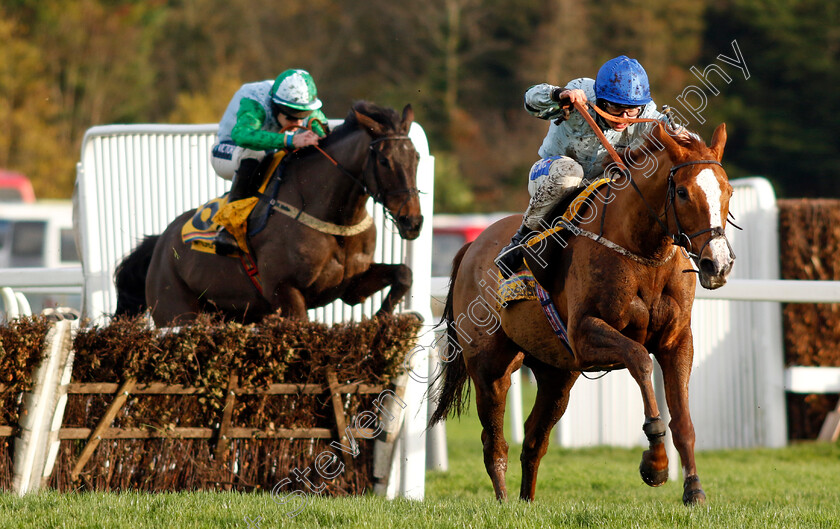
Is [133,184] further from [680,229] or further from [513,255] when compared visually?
[680,229]

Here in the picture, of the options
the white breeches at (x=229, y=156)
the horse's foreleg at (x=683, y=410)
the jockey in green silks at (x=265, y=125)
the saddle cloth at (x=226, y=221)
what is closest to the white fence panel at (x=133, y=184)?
the white breeches at (x=229, y=156)

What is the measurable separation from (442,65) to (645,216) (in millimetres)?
26144

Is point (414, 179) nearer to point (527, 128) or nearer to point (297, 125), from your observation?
point (297, 125)

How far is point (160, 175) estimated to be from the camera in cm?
880

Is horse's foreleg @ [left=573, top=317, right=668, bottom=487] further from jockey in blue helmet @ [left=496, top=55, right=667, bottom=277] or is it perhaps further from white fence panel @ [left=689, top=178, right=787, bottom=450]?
white fence panel @ [left=689, top=178, right=787, bottom=450]

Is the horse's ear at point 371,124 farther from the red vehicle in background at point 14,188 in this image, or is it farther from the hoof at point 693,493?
the red vehicle in background at point 14,188

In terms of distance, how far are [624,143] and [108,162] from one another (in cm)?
491

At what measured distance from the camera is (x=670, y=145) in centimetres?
461

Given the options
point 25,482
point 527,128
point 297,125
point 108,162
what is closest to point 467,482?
point 297,125

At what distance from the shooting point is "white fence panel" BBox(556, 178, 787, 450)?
953 cm

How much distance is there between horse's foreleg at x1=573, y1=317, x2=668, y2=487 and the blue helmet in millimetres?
1059

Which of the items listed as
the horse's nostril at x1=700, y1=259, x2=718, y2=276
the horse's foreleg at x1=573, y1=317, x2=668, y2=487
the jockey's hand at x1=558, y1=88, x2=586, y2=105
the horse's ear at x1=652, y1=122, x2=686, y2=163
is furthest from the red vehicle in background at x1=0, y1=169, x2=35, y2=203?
the horse's nostril at x1=700, y1=259, x2=718, y2=276

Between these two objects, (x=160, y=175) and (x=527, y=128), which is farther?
(x=527, y=128)

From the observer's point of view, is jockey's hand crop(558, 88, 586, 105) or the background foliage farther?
the background foliage
